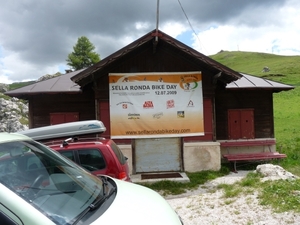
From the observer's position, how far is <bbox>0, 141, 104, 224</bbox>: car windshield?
2114 millimetres

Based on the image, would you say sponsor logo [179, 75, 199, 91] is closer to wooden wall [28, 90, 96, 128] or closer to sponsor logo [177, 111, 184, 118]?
sponsor logo [177, 111, 184, 118]

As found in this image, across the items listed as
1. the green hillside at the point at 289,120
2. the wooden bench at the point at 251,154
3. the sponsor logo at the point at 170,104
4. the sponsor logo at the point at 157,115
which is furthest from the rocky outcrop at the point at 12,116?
the green hillside at the point at 289,120

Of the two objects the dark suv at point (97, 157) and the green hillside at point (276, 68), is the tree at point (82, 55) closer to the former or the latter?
the green hillside at point (276, 68)

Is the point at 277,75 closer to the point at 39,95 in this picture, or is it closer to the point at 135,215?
the point at 39,95

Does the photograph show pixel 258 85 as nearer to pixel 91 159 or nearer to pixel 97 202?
pixel 91 159

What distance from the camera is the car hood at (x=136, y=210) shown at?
219 cm

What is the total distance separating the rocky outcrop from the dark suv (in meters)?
25.9

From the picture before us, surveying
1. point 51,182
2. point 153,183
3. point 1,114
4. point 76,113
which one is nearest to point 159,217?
point 51,182

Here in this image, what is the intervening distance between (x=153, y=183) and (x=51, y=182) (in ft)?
21.7

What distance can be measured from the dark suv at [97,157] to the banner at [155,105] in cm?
411

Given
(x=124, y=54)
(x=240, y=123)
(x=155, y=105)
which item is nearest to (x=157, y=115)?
(x=155, y=105)

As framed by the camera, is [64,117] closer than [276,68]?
Yes

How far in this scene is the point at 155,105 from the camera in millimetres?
10352

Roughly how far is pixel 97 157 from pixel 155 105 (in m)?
4.85
